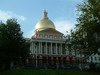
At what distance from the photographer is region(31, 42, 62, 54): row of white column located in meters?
106

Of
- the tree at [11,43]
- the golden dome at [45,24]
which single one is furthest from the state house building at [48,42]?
the tree at [11,43]

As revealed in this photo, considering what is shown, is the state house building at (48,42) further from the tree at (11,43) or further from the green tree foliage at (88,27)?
the green tree foliage at (88,27)

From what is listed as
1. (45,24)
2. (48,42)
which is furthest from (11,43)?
(45,24)

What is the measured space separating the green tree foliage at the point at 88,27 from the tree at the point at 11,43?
11875mm

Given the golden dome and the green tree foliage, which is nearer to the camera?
the green tree foliage

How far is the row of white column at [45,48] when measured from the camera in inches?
4181

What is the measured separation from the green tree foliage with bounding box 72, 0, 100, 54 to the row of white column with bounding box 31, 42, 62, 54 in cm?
5997

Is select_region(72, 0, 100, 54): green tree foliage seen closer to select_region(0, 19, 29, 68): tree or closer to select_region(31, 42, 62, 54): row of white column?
select_region(0, 19, 29, 68): tree

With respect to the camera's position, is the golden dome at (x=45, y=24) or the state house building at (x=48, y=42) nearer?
the state house building at (x=48, y=42)

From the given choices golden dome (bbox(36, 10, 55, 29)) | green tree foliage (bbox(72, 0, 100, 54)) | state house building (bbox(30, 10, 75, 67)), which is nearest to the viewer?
green tree foliage (bbox(72, 0, 100, 54))

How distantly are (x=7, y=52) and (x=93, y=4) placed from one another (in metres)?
20.3

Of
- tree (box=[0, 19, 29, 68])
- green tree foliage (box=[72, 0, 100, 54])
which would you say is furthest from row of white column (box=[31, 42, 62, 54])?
green tree foliage (box=[72, 0, 100, 54])

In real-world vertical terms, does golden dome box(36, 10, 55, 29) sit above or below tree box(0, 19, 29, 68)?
above

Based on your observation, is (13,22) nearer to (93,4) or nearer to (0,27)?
(0,27)
